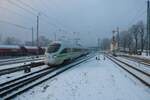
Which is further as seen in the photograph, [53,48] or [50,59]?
[53,48]

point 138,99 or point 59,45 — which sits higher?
point 59,45

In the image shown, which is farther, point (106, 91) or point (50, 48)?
point (50, 48)

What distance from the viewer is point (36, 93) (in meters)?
11.5

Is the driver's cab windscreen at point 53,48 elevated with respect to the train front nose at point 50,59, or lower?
elevated

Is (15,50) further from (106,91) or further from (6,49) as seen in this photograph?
(106,91)

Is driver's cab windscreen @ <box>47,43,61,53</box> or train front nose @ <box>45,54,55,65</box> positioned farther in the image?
driver's cab windscreen @ <box>47,43,61,53</box>

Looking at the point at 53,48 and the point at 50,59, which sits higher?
the point at 53,48

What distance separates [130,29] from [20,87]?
10842 cm

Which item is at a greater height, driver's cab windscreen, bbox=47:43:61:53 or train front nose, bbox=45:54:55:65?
driver's cab windscreen, bbox=47:43:61:53

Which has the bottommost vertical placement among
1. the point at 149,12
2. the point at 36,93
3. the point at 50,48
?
the point at 36,93

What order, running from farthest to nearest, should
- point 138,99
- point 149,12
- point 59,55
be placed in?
point 149,12, point 59,55, point 138,99

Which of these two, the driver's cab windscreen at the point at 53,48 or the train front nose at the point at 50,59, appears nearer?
the train front nose at the point at 50,59

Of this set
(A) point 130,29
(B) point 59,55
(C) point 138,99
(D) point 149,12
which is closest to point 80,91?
(C) point 138,99

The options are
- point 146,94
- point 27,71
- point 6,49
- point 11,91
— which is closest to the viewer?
point 146,94
